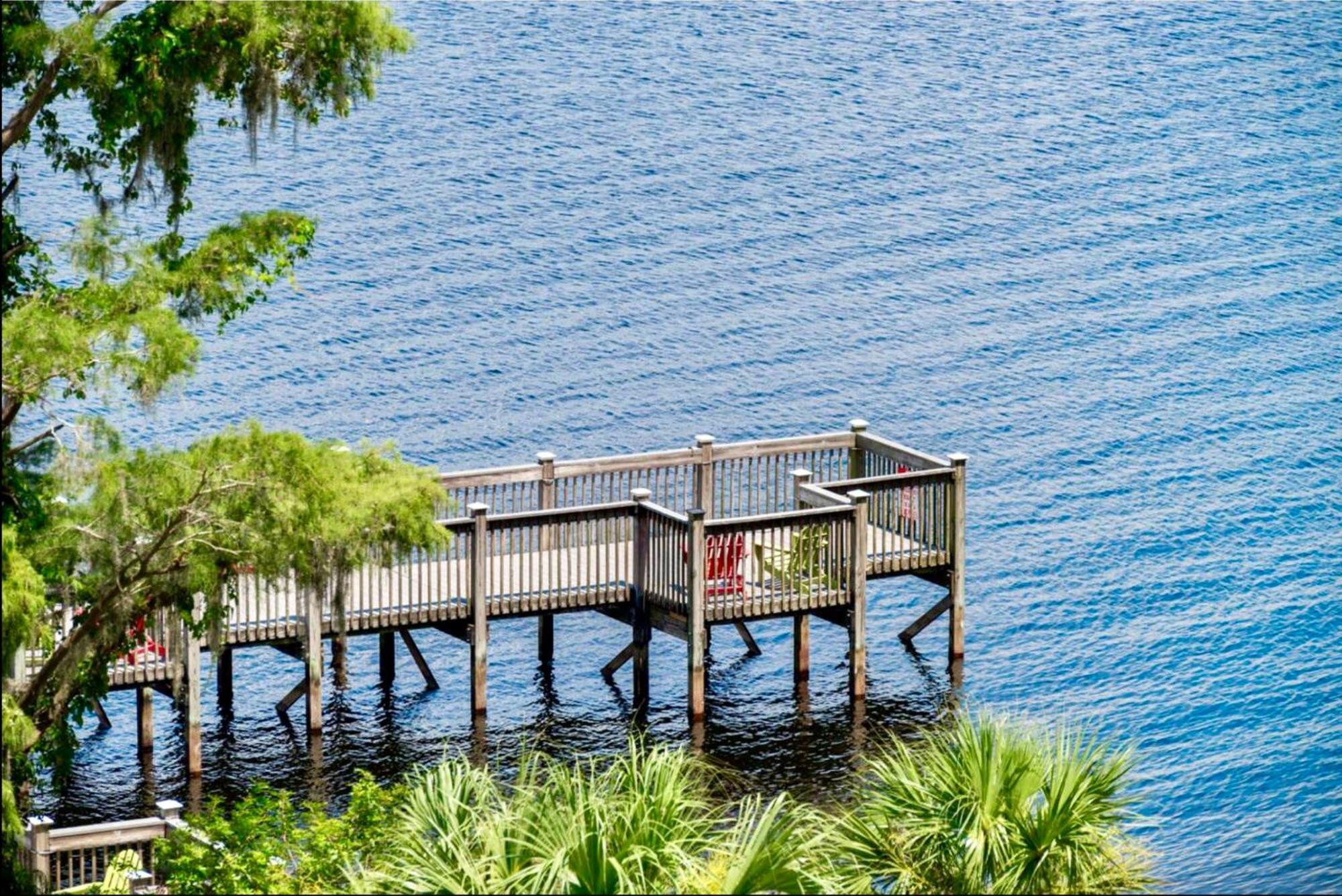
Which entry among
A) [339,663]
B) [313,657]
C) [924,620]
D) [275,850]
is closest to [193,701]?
[313,657]

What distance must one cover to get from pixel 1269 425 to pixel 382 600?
21.7 metres

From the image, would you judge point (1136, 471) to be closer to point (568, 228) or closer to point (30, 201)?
point (568, 228)

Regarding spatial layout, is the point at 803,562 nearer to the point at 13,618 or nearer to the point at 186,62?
the point at 186,62

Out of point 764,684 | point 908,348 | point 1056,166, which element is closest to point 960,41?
point 1056,166

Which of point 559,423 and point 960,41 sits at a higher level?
point 960,41

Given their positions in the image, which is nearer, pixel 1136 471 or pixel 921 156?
pixel 1136 471

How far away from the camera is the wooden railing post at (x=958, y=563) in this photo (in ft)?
113

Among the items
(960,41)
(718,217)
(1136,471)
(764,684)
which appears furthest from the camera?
(960,41)

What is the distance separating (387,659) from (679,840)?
634 inches

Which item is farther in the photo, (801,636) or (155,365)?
(801,636)

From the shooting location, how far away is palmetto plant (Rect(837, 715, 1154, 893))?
68.4ft

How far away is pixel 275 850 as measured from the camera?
23.0 meters

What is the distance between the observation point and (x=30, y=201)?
5575 cm

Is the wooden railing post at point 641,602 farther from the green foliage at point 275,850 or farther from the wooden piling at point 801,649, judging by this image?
the green foliage at point 275,850
